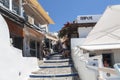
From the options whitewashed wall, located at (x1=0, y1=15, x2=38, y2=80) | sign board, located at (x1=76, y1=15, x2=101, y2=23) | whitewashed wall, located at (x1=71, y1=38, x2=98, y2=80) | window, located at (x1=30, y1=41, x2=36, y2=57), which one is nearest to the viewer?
whitewashed wall, located at (x1=71, y1=38, x2=98, y2=80)

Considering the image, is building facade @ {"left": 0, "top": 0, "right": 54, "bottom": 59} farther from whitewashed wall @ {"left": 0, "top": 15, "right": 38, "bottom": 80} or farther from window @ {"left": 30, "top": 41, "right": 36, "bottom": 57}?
whitewashed wall @ {"left": 0, "top": 15, "right": 38, "bottom": 80}

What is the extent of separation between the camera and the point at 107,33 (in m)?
22.6

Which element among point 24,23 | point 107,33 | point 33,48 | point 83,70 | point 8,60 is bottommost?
point 83,70

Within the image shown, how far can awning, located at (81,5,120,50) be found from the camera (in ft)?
70.9

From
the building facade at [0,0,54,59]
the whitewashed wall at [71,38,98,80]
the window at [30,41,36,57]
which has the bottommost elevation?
the whitewashed wall at [71,38,98,80]

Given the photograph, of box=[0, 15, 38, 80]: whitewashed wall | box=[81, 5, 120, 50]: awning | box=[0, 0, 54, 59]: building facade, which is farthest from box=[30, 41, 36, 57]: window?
box=[0, 15, 38, 80]: whitewashed wall

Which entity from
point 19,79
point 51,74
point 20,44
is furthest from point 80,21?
point 19,79

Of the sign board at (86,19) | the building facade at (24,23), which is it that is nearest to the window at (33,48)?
the building facade at (24,23)

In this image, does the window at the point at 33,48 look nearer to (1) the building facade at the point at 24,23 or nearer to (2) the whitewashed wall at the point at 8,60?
(1) the building facade at the point at 24,23

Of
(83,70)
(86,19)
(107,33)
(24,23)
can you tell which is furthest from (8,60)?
(86,19)

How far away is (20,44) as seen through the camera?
25.9m

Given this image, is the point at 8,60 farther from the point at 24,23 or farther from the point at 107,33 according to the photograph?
the point at 107,33

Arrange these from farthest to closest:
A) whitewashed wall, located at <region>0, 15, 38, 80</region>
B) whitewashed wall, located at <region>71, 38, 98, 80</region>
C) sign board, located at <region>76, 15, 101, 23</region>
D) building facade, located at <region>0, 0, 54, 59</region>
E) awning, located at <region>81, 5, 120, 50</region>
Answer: sign board, located at <region>76, 15, 101, 23</region>, awning, located at <region>81, 5, 120, 50</region>, building facade, located at <region>0, 0, 54, 59</region>, whitewashed wall, located at <region>0, 15, 38, 80</region>, whitewashed wall, located at <region>71, 38, 98, 80</region>

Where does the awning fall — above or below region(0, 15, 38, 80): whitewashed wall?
above
